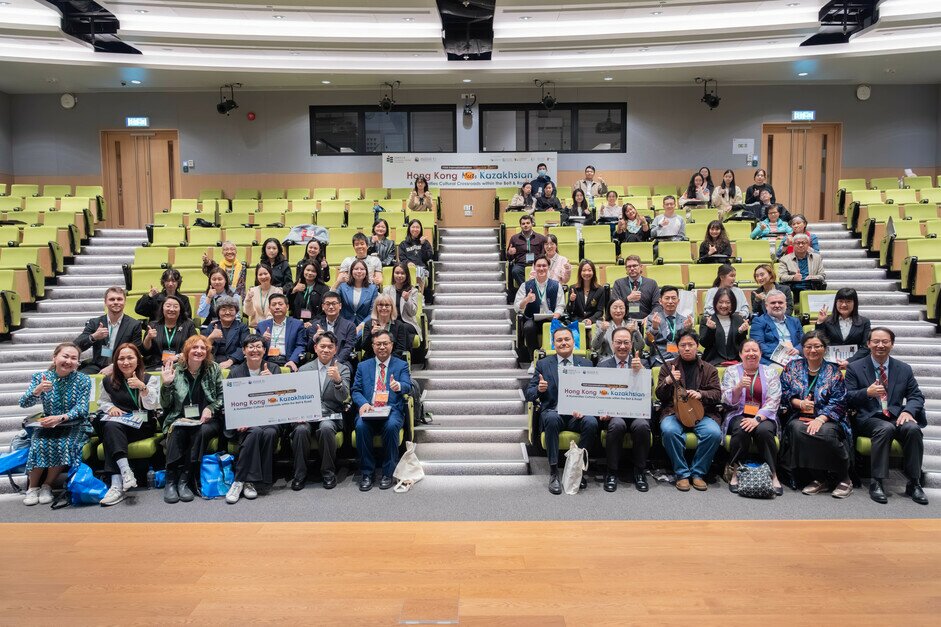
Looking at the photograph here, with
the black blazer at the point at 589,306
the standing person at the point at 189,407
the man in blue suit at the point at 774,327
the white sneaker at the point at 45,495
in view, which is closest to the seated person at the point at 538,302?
the black blazer at the point at 589,306

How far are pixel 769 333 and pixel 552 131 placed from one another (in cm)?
689

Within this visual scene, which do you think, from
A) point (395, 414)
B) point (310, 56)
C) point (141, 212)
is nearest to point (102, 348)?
point (395, 414)

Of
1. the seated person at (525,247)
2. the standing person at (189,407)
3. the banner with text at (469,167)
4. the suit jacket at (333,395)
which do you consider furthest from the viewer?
the banner with text at (469,167)

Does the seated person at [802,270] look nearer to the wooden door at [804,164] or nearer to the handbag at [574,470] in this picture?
the handbag at [574,470]

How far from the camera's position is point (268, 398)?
14.6 ft

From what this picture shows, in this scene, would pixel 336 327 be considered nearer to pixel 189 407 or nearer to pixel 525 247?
pixel 189 407

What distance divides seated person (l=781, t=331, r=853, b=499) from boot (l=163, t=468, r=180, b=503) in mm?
3912

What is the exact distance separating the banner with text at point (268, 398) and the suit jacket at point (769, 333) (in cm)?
321

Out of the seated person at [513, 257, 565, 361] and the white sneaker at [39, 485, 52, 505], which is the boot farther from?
the seated person at [513, 257, 565, 361]

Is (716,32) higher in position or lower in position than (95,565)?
higher

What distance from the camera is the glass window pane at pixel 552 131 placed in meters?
11.1

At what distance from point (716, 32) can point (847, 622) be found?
24.7 ft

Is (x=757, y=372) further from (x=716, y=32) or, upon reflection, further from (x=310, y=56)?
(x=310, y=56)

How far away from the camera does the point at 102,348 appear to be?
517cm
